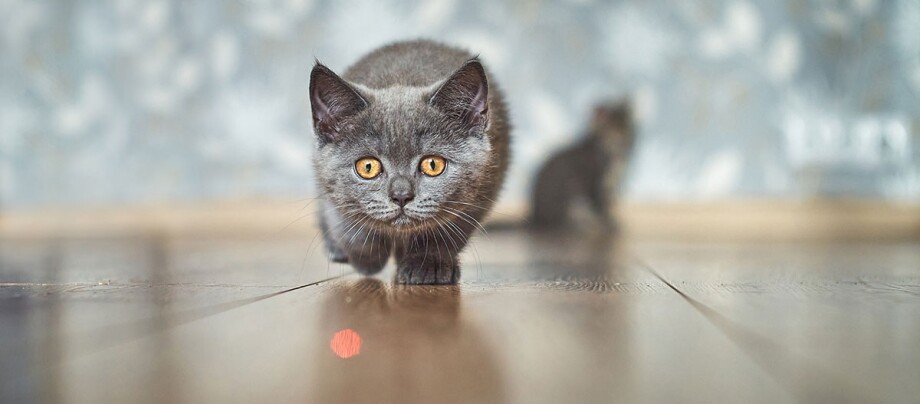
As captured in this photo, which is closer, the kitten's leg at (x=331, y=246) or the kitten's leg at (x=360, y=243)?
the kitten's leg at (x=360, y=243)

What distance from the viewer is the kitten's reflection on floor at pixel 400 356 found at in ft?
1.76

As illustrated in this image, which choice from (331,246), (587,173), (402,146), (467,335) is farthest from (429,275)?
(587,173)

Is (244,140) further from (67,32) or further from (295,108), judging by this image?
(67,32)

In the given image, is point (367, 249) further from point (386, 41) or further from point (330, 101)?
point (386, 41)

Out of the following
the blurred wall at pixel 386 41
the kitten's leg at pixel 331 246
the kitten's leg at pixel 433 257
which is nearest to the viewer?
the kitten's leg at pixel 433 257

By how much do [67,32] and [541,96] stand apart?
2.44 m

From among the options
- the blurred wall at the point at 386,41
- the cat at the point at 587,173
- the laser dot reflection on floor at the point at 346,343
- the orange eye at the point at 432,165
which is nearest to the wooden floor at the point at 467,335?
the laser dot reflection on floor at the point at 346,343

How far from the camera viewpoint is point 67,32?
3.31 m

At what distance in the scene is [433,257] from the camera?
1312 mm

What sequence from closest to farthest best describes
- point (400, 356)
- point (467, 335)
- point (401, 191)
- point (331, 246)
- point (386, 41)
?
point (400, 356) → point (467, 335) → point (401, 191) → point (331, 246) → point (386, 41)

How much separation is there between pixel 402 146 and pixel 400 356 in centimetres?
64

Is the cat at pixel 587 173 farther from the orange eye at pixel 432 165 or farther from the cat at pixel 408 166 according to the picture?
the orange eye at pixel 432 165

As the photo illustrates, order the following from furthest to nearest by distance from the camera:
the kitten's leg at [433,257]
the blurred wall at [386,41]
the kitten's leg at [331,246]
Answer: the blurred wall at [386,41] → the kitten's leg at [331,246] → the kitten's leg at [433,257]

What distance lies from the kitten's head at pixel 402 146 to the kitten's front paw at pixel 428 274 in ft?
0.33
